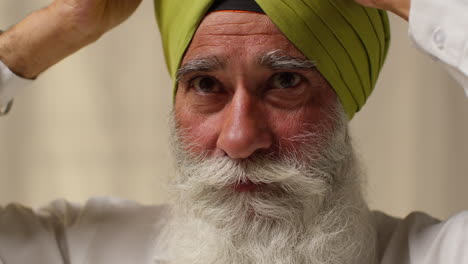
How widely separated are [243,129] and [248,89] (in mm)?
112

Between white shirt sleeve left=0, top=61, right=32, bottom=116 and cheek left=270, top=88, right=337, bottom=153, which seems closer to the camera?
cheek left=270, top=88, right=337, bottom=153

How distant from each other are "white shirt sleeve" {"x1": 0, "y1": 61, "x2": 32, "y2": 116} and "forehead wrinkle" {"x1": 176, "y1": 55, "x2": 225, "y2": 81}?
0.51m

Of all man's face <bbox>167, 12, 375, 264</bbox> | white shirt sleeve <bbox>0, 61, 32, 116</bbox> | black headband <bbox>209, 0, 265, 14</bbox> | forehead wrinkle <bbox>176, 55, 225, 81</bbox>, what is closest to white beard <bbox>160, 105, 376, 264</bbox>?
man's face <bbox>167, 12, 375, 264</bbox>

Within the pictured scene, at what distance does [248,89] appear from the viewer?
157cm

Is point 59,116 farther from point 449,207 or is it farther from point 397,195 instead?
point 449,207

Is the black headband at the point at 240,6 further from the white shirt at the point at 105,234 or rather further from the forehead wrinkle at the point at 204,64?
the white shirt at the point at 105,234

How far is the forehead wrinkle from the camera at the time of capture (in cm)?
158

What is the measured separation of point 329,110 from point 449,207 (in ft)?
4.30

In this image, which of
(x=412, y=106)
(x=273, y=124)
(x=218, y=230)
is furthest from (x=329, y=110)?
(x=412, y=106)

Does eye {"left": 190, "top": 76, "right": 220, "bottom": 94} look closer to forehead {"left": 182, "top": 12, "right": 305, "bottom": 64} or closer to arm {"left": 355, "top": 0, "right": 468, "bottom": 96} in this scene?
forehead {"left": 182, "top": 12, "right": 305, "bottom": 64}

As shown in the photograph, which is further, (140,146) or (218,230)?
(140,146)

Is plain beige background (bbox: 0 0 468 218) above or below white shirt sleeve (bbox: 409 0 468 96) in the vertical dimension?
below

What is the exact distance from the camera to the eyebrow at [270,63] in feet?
5.14

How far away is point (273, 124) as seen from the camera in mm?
1599
